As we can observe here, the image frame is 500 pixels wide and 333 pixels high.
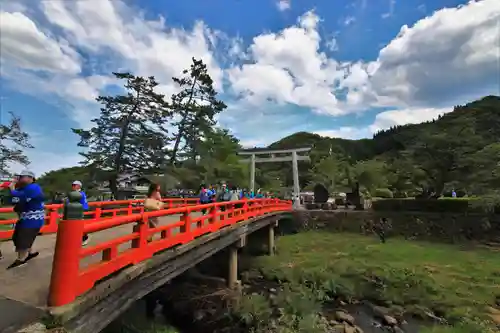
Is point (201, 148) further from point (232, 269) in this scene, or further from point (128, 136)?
point (232, 269)

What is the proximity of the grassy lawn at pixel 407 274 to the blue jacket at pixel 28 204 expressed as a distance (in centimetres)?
930

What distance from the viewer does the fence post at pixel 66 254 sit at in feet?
10.5

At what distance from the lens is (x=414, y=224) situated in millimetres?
21047

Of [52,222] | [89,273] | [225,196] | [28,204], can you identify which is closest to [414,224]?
[225,196]

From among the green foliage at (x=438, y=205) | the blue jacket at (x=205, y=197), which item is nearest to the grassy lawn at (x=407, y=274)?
the green foliage at (x=438, y=205)

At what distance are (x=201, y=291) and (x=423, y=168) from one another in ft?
60.7

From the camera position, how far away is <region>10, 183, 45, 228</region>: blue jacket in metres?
4.52

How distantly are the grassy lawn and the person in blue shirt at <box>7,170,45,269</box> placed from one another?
925 centimetres

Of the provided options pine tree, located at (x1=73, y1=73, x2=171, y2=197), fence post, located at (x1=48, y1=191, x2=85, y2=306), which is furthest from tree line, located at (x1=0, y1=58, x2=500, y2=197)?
fence post, located at (x1=48, y1=191, x2=85, y2=306)

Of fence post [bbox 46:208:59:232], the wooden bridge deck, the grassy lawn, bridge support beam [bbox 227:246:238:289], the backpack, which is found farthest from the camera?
the backpack

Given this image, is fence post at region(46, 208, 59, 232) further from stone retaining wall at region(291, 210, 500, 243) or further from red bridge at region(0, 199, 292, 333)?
stone retaining wall at region(291, 210, 500, 243)

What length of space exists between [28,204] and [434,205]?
23.6 meters

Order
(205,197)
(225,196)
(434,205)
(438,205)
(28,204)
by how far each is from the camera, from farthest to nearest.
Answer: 1. (434,205)
2. (438,205)
3. (205,197)
4. (225,196)
5. (28,204)

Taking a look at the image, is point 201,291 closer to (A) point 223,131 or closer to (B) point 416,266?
(B) point 416,266
